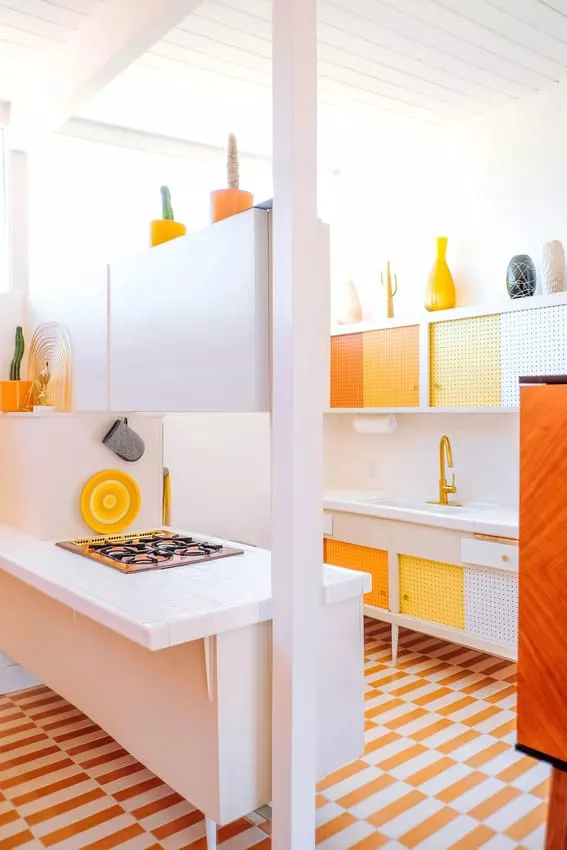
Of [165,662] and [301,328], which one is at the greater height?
[301,328]

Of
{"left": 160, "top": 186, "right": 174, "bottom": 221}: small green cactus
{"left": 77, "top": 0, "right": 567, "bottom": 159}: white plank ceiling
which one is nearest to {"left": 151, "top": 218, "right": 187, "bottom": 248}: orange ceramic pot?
{"left": 160, "top": 186, "right": 174, "bottom": 221}: small green cactus

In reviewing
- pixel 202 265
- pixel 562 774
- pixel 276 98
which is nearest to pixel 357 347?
pixel 202 265

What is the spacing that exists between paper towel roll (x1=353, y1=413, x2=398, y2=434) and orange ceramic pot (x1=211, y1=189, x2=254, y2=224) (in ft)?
7.11

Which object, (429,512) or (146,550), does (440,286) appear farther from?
(146,550)

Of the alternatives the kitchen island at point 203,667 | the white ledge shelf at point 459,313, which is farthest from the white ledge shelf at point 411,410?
the kitchen island at point 203,667

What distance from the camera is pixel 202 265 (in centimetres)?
205

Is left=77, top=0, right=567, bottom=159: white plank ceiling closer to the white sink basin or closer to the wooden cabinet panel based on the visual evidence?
the wooden cabinet panel

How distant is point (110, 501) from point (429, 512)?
1.52 metres

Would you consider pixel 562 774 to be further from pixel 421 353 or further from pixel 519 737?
pixel 421 353

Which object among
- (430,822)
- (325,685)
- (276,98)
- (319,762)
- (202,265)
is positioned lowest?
(430,822)

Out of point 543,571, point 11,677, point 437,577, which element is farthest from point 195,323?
point 11,677

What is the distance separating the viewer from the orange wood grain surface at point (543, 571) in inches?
49.2

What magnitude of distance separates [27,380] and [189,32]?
1630 mm

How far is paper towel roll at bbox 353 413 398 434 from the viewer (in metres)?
4.01
